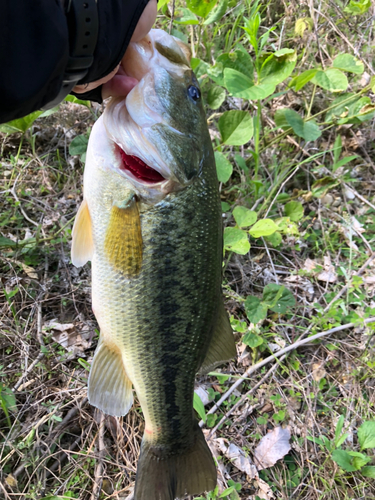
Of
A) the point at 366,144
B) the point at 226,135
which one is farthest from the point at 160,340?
the point at 366,144

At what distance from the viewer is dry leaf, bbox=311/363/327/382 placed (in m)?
2.69

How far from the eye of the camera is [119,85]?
1.50m

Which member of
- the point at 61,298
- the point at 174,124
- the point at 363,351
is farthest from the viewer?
the point at 363,351

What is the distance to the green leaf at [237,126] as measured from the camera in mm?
2424

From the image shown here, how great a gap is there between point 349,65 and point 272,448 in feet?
10.2

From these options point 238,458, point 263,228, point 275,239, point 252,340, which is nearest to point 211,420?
point 238,458

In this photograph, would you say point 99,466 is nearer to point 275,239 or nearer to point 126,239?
point 126,239

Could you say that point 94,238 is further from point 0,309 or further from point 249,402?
point 249,402

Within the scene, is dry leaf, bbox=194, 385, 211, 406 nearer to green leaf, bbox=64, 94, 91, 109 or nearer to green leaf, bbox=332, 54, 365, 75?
green leaf, bbox=64, 94, 91, 109

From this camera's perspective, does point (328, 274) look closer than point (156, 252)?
No

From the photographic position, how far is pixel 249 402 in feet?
8.17

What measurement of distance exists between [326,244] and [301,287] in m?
0.55

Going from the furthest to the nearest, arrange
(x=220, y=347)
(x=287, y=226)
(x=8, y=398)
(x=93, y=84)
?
(x=287, y=226) → (x=8, y=398) → (x=220, y=347) → (x=93, y=84)

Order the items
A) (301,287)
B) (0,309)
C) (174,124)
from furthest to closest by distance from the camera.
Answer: (301,287) → (0,309) → (174,124)
